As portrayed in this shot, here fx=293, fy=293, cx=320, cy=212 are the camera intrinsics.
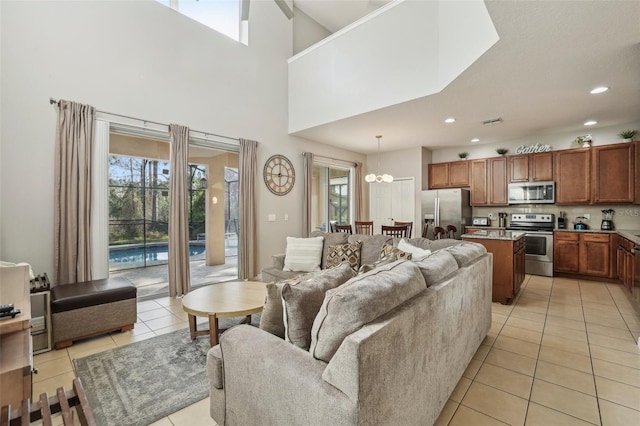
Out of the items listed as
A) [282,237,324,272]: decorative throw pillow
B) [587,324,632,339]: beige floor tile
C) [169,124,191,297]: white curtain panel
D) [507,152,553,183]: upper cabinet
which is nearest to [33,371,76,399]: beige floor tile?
[169,124,191,297]: white curtain panel

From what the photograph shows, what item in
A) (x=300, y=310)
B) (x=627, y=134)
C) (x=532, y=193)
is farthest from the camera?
(x=532, y=193)

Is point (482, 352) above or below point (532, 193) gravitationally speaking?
below

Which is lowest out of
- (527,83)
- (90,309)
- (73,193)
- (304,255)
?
(90,309)

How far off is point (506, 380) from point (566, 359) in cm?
74

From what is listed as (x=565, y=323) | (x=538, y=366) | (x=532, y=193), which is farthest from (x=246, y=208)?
(x=532, y=193)

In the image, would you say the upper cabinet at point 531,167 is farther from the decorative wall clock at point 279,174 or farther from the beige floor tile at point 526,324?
the decorative wall clock at point 279,174

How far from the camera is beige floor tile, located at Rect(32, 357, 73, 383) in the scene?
2.20 metres

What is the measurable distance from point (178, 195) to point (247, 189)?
114 centimetres

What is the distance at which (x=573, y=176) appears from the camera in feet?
17.4

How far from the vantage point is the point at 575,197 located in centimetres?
527

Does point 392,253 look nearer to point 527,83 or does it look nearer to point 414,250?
point 414,250

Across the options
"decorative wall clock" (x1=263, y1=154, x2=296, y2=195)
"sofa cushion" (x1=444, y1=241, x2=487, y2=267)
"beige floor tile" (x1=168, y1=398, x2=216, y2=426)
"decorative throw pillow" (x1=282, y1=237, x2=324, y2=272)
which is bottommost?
"beige floor tile" (x1=168, y1=398, x2=216, y2=426)

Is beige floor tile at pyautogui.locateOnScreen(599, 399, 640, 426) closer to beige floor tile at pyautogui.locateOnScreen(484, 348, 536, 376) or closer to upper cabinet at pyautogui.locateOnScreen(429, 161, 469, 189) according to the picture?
beige floor tile at pyautogui.locateOnScreen(484, 348, 536, 376)

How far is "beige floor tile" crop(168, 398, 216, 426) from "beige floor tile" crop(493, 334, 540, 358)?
2.44 meters
